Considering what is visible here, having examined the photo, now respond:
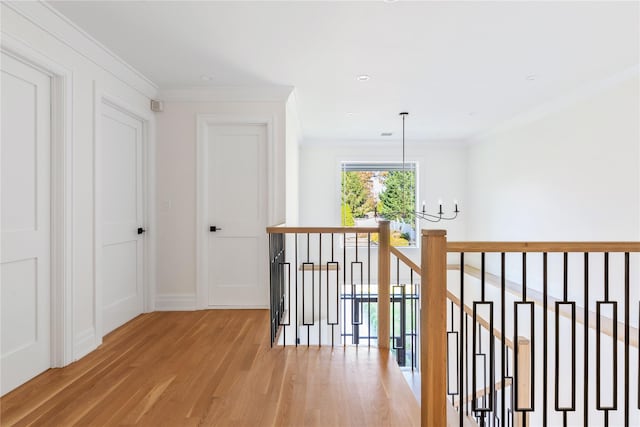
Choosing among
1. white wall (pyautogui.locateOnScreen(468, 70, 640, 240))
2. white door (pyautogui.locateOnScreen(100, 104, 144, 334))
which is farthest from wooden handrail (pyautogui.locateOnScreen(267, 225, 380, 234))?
white wall (pyautogui.locateOnScreen(468, 70, 640, 240))

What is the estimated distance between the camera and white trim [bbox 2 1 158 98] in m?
2.22

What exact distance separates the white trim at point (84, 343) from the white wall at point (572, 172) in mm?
4658

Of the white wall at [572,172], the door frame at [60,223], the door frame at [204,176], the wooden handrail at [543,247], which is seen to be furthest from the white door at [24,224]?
the white wall at [572,172]

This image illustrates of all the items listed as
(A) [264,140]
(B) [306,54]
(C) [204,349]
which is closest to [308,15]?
(B) [306,54]

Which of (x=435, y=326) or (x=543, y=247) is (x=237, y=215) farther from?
(x=543, y=247)

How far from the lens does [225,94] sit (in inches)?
149

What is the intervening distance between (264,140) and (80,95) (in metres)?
1.68

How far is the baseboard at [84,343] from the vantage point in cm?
261

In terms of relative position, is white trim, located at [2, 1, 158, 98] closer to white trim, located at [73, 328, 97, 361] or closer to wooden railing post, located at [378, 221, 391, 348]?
white trim, located at [73, 328, 97, 361]

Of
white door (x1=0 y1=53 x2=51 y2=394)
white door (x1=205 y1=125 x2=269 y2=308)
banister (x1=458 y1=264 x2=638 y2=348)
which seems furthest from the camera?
white door (x1=205 y1=125 x2=269 y2=308)

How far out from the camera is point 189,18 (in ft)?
7.97

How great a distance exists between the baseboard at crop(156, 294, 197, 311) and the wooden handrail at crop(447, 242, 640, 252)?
3.04m

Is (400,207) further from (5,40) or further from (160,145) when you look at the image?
(5,40)

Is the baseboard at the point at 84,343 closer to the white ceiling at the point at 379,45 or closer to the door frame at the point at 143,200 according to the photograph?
the door frame at the point at 143,200
